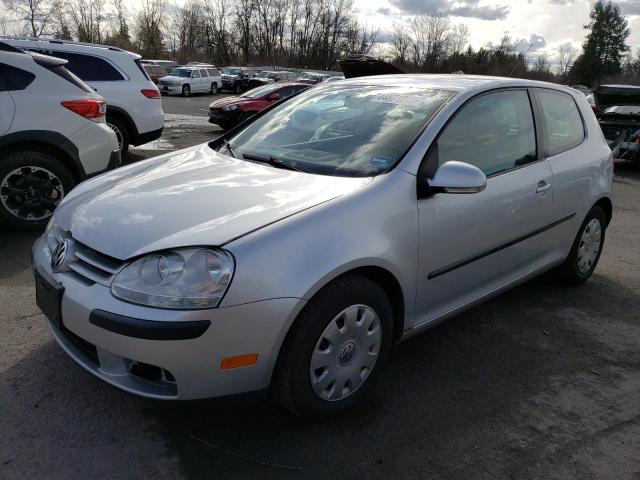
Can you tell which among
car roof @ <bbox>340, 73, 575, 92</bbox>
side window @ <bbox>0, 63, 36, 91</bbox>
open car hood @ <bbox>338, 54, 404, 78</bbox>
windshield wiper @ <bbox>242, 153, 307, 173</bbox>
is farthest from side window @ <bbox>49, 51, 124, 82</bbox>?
windshield wiper @ <bbox>242, 153, 307, 173</bbox>

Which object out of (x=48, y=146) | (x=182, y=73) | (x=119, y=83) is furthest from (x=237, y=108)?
(x=182, y=73)

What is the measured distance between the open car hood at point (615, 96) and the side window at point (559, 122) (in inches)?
376

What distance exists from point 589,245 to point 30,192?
4.94 metres

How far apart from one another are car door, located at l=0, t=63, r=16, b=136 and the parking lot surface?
6.83 feet

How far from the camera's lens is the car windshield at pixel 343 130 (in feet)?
9.63

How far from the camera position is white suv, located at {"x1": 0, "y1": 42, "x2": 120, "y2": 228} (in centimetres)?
505

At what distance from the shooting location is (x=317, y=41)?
253 ft

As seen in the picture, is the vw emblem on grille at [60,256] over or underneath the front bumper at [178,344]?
over

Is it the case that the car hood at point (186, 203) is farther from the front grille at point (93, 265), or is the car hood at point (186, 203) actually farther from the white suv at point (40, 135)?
the white suv at point (40, 135)

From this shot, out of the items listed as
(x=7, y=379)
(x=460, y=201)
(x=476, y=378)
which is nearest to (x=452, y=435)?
(x=476, y=378)

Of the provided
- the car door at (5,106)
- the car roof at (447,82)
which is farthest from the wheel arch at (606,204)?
the car door at (5,106)

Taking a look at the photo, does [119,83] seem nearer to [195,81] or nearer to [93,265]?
[93,265]

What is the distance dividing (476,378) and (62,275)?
2.20 meters

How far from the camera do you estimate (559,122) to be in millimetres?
3990
